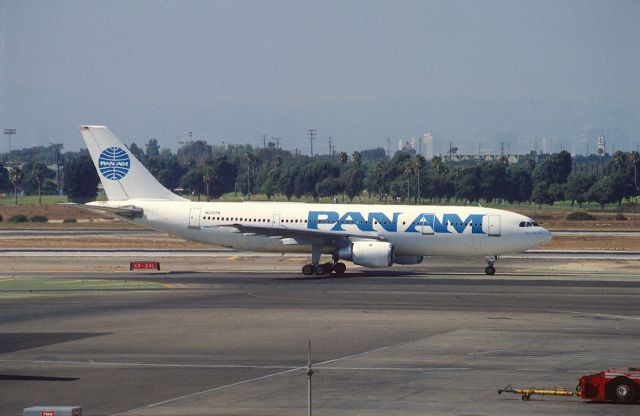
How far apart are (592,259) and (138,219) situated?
33211mm

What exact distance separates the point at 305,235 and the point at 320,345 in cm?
2998

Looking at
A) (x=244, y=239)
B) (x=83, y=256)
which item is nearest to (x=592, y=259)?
(x=244, y=239)

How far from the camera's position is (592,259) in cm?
8000

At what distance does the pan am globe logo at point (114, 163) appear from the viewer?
76.0 metres

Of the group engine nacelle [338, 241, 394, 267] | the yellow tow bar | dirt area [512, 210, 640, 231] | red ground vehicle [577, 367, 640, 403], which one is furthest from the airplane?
dirt area [512, 210, 640, 231]

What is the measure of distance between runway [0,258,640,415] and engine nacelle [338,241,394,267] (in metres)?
3.63

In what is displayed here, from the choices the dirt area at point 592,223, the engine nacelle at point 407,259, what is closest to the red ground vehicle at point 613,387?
the engine nacelle at point 407,259

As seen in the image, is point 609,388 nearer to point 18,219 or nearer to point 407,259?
→ point 407,259

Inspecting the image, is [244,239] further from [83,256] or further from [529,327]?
[529,327]

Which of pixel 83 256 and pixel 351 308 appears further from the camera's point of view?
pixel 83 256

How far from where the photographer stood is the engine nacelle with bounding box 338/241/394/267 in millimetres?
68312

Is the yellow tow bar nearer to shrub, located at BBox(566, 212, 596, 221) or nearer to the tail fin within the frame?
the tail fin

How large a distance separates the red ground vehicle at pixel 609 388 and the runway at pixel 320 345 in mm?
363

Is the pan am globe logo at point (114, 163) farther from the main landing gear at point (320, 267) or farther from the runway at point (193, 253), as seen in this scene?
the main landing gear at point (320, 267)
